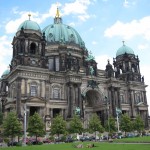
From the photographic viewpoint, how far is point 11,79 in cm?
6706

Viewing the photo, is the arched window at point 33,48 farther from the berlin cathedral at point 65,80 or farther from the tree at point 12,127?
the tree at point 12,127

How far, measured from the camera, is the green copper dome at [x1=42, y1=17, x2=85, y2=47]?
85.6m

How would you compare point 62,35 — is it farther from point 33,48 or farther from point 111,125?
point 111,125

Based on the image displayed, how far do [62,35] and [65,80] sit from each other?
21121 millimetres

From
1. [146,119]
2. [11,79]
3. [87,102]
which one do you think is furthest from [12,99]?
[146,119]

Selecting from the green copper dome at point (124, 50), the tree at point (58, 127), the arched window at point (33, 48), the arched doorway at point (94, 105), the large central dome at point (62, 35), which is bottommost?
the tree at point (58, 127)

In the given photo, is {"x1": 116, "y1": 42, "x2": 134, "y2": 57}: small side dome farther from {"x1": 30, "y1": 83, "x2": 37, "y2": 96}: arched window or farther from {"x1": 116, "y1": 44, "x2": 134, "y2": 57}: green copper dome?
{"x1": 30, "y1": 83, "x2": 37, "y2": 96}: arched window

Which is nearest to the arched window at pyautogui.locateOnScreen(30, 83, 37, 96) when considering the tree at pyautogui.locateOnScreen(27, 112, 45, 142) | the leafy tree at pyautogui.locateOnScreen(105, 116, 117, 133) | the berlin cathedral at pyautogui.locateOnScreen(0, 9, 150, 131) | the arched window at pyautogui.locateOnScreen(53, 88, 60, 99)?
the berlin cathedral at pyautogui.locateOnScreen(0, 9, 150, 131)

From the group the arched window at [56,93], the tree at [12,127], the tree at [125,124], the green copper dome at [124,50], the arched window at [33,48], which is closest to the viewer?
the tree at [12,127]

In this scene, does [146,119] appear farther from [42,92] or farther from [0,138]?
[0,138]

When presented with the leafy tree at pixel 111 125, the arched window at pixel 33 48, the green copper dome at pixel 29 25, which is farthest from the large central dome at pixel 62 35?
the leafy tree at pixel 111 125

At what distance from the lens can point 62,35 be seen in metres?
86.6

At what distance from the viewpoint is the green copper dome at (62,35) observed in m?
85.6

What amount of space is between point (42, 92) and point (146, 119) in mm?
39290
